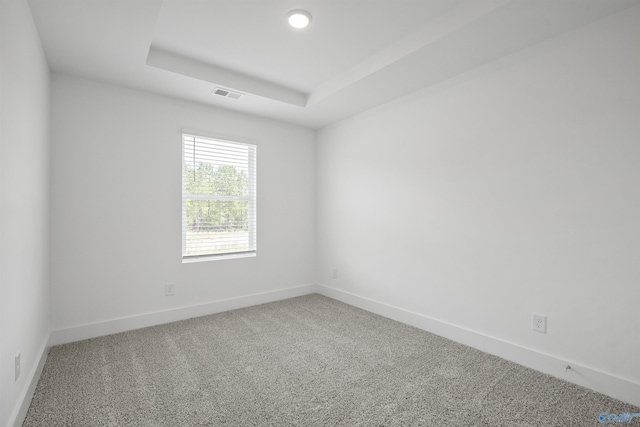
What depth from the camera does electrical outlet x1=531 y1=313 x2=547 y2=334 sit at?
7.87ft

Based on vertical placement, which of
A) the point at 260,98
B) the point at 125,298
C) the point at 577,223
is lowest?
the point at 125,298

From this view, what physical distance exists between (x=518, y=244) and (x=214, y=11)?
2.82 metres

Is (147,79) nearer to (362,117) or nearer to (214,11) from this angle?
(214,11)

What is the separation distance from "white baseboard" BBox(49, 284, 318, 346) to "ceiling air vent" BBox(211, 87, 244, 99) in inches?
89.8

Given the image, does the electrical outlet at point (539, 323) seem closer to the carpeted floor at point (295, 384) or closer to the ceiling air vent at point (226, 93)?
the carpeted floor at point (295, 384)

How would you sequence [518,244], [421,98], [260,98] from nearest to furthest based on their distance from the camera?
[518,244] < [421,98] < [260,98]

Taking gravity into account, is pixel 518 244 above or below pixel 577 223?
below

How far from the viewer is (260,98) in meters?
3.46

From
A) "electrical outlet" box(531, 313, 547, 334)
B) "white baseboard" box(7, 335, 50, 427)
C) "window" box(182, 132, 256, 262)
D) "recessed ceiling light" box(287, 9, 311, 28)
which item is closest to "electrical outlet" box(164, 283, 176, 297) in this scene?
"window" box(182, 132, 256, 262)

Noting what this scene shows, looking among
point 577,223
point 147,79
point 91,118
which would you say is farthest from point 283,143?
point 577,223

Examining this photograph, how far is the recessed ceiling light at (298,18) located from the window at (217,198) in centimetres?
183

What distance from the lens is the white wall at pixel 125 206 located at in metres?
→ 2.91

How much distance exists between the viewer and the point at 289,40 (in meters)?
2.62

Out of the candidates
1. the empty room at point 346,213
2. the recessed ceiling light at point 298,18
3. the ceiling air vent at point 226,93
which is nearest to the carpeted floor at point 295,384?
the empty room at point 346,213
